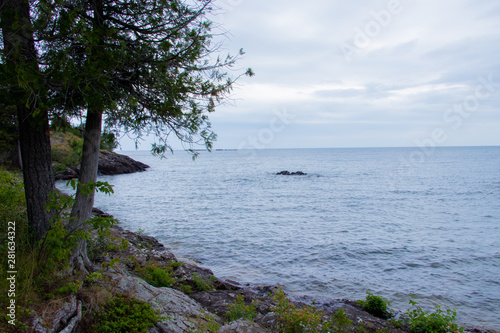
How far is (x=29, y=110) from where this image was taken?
592cm

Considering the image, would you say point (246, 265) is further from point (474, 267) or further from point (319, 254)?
point (474, 267)

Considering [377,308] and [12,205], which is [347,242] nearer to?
[377,308]

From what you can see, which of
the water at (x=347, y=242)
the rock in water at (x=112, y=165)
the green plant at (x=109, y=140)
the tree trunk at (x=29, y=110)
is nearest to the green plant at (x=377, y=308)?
the water at (x=347, y=242)

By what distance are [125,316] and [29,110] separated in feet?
13.3

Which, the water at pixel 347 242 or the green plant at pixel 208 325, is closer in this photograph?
the green plant at pixel 208 325

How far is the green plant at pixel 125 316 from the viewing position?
5.04m

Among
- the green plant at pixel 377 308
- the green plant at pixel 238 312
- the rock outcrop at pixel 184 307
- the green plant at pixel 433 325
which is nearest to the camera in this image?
the rock outcrop at pixel 184 307

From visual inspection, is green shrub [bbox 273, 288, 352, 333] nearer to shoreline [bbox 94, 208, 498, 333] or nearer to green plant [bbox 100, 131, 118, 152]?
shoreline [bbox 94, 208, 498, 333]

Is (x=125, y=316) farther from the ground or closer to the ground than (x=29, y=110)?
closer to the ground

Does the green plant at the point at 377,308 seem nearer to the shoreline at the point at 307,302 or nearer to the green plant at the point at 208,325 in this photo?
the shoreline at the point at 307,302

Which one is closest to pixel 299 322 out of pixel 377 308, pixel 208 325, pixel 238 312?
pixel 238 312

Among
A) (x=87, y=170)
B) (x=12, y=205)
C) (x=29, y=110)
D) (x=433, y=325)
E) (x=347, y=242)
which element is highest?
(x=29, y=110)

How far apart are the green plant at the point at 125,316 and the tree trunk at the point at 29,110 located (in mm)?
2257

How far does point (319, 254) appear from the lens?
602 inches
